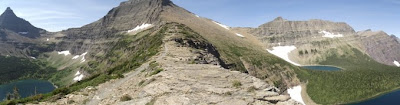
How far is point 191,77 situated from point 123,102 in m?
10.9

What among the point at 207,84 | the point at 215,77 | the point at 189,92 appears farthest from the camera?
the point at 215,77

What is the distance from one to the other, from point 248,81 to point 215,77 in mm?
5657

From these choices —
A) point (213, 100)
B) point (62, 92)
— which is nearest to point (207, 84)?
point (213, 100)

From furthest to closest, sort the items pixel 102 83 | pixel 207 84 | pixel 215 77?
pixel 102 83 < pixel 215 77 < pixel 207 84

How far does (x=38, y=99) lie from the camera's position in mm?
42312

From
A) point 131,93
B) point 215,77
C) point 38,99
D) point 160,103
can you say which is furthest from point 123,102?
point 38,99

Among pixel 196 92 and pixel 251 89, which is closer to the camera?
pixel 196 92

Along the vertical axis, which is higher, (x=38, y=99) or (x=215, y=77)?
(x=215, y=77)

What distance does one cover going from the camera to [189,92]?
3178 centimetres

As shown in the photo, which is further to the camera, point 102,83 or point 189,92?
point 102,83

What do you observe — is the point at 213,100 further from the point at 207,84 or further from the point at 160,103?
the point at 207,84

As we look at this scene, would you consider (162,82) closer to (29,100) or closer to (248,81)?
(248,81)

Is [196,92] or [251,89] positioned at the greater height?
[251,89]

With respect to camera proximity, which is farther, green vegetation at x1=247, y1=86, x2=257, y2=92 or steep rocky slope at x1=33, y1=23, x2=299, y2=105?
green vegetation at x1=247, y1=86, x2=257, y2=92
